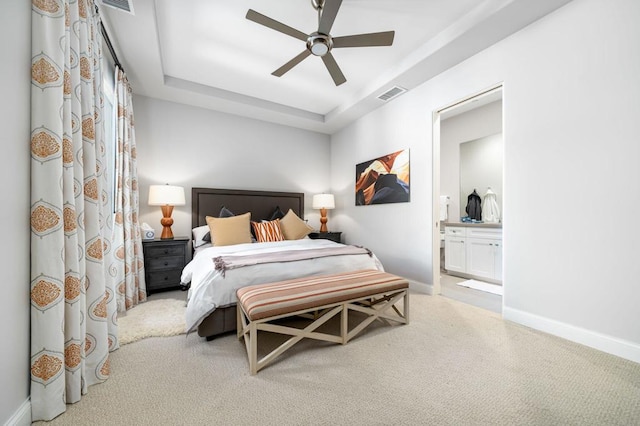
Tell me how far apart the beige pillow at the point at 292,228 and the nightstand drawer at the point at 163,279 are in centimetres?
158

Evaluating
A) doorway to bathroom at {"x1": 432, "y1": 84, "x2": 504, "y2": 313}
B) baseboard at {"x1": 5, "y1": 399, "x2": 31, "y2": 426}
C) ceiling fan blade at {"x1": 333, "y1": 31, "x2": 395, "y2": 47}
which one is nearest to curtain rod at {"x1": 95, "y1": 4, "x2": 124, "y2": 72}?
ceiling fan blade at {"x1": 333, "y1": 31, "x2": 395, "y2": 47}

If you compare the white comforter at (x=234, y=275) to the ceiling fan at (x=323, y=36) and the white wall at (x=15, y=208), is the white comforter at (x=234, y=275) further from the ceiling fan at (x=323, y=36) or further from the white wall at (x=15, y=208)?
the ceiling fan at (x=323, y=36)

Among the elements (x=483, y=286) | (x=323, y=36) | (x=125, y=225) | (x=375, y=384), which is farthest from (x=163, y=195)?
(x=483, y=286)

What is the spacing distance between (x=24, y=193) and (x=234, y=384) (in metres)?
1.48

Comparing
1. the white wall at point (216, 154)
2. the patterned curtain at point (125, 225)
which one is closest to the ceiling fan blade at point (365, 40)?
the patterned curtain at point (125, 225)

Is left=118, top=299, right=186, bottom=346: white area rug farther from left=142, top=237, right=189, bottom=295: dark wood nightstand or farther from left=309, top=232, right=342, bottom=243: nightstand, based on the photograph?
left=309, top=232, right=342, bottom=243: nightstand

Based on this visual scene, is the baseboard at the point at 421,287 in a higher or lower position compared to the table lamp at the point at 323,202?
lower

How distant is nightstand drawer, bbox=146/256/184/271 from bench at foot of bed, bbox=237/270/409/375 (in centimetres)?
183

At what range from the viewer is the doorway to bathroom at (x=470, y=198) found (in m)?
3.45

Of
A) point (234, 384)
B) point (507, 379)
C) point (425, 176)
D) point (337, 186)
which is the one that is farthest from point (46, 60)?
point (337, 186)

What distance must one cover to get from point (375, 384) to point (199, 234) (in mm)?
3139

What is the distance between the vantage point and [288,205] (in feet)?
15.6

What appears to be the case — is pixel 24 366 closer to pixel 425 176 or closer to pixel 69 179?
pixel 69 179

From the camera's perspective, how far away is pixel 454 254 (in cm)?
439
